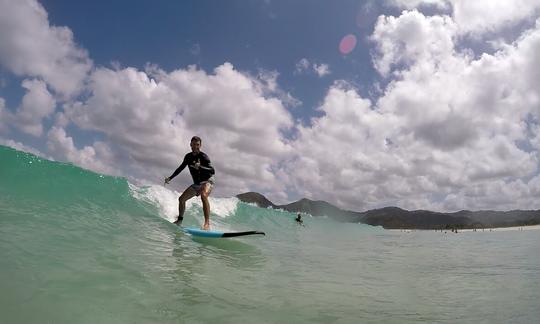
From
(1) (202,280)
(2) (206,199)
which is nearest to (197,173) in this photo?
(2) (206,199)

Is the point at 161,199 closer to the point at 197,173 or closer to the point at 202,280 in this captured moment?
the point at 197,173

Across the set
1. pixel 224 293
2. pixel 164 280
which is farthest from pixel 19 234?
pixel 224 293

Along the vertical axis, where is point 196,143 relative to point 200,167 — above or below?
above

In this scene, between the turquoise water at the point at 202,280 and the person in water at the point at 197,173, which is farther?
the person in water at the point at 197,173

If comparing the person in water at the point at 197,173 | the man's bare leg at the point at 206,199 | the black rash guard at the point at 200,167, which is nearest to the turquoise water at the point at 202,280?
the man's bare leg at the point at 206,199

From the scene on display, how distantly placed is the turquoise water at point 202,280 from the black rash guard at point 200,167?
2.04m

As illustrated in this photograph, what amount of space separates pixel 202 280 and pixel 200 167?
22.0 ft

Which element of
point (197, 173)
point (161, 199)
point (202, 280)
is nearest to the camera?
point (202, 280)

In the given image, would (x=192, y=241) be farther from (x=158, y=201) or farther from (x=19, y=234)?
(x=158, y=201)

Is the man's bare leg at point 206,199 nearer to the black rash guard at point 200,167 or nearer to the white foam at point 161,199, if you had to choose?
the black rash guard at point 200,167

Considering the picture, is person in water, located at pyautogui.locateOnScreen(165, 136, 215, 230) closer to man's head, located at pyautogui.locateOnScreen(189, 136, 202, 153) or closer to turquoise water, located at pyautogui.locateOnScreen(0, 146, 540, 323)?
man's head, located at pyautogui.locateOnScreen(189, 136, 202, 153)

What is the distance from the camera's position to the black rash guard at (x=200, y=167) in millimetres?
11930

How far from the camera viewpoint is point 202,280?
5480 mm

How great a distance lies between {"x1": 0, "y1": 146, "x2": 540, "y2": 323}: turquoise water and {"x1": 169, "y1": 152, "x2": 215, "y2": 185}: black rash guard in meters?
2.04
